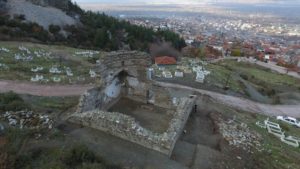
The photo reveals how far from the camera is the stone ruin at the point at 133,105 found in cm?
1299

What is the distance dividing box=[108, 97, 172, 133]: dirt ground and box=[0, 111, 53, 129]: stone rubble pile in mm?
5021

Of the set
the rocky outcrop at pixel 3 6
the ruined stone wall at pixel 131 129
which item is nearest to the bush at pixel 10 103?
the ruined stone wall at pixel 131 129

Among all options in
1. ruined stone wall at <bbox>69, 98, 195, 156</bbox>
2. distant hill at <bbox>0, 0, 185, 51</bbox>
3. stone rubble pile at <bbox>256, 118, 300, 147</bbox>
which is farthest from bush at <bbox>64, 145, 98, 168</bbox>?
distant hill at <bbox>0, 0, 185, 51</bbox>

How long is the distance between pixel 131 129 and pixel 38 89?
13882 millimetres

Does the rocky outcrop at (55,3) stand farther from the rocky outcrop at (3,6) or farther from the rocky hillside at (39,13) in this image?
the rocky outcrop at (3,6)

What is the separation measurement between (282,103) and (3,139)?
38.7 metres

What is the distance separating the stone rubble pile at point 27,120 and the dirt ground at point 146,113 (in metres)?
5.02

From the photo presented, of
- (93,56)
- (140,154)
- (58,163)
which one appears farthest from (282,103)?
(58,163)

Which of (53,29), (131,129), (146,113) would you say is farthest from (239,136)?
(53,29)

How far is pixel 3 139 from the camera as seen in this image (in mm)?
11453

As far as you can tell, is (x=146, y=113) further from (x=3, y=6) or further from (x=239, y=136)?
(x=3, y=6)

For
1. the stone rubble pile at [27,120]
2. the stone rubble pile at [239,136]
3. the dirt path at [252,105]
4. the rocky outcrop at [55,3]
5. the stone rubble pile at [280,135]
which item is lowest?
the dirt path at [252,105]

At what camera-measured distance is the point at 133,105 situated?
739 inches

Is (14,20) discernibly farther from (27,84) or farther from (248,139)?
(248,139)
